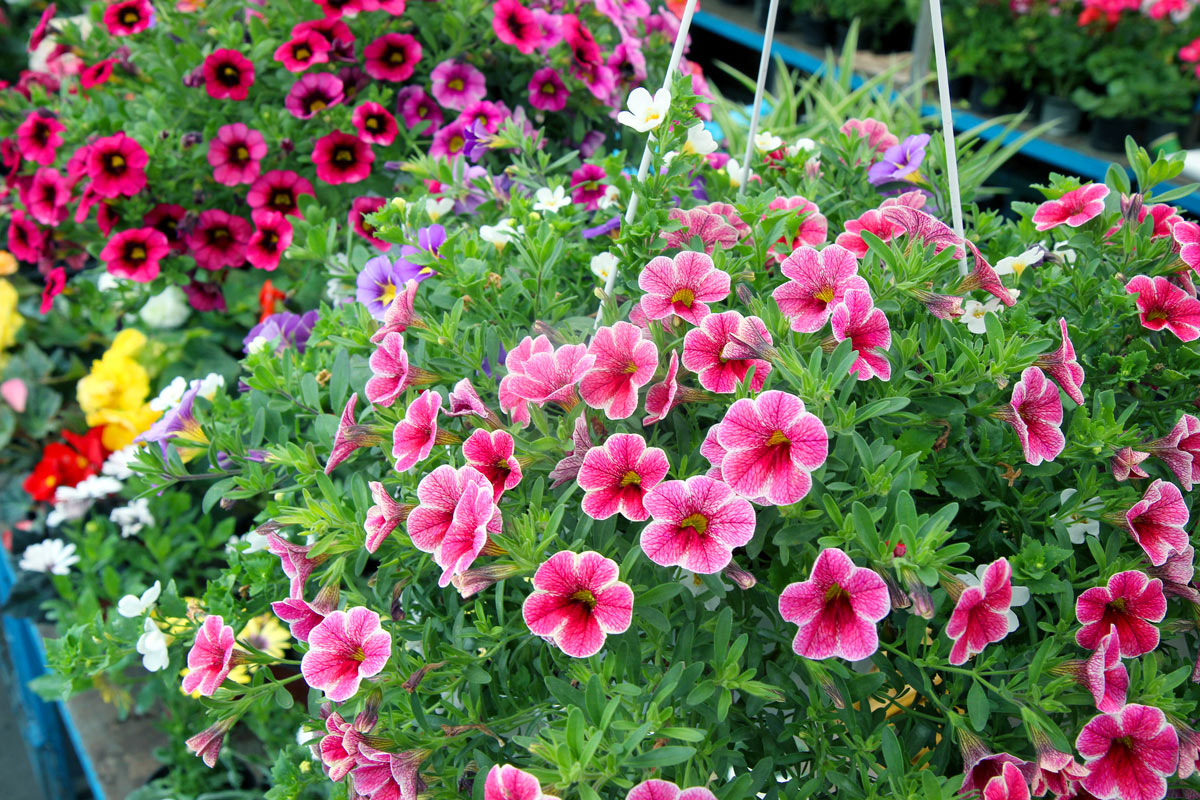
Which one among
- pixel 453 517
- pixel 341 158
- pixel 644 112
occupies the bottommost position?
pixel 341 158

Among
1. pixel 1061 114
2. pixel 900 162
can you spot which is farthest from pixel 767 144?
pixel 1061 114

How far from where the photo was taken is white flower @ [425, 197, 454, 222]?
0.93 meters

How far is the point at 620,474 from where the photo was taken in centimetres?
58

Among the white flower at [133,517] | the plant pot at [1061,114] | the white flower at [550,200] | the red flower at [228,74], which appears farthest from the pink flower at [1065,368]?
the plant pot at [1061,114]

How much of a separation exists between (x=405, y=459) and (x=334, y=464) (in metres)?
0.09

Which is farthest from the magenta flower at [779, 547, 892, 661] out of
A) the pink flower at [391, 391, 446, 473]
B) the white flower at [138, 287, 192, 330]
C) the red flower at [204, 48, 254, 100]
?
the white flower at [138, 287, 192, 330]

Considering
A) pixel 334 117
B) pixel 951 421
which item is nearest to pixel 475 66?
pixel 334 117

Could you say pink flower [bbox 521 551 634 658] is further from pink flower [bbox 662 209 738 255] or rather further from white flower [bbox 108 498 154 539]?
white flower [bbox 108 498 154 539]

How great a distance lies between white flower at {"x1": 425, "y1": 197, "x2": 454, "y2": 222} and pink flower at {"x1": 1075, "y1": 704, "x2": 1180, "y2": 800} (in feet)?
2.34

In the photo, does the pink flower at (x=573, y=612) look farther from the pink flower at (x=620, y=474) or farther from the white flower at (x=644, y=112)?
the white flower at (x=644, y=112)

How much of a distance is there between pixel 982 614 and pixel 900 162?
497mm

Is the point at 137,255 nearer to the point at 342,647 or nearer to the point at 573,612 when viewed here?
the point at 342,647

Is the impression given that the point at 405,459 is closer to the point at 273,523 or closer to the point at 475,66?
the point at 273,523

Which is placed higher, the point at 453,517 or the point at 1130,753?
the point at 453,517
